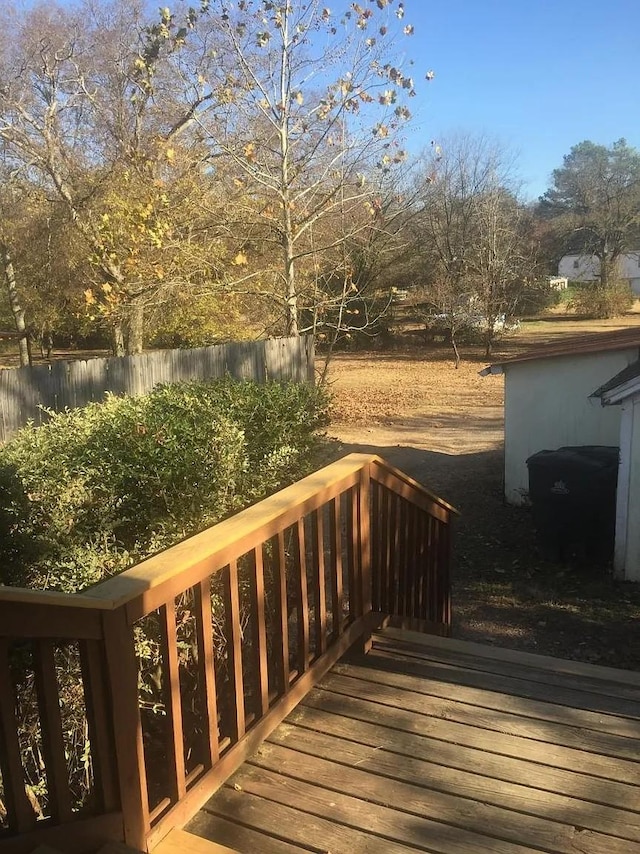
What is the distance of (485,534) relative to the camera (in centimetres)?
888

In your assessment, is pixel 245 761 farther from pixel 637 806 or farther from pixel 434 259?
pixel 434 259

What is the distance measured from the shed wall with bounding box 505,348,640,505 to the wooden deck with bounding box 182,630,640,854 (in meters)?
6.67

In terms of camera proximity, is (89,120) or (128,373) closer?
(128,373)

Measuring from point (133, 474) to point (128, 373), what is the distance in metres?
6.81

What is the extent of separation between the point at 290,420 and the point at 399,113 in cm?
809

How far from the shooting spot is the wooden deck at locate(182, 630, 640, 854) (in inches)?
85.7

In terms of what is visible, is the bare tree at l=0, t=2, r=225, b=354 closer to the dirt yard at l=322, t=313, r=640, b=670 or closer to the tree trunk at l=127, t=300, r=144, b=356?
the tree trunk at l=127, t=300, r=144, b=356

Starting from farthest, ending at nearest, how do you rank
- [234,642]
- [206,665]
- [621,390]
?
[621,390]
[234,642]
[206,665]

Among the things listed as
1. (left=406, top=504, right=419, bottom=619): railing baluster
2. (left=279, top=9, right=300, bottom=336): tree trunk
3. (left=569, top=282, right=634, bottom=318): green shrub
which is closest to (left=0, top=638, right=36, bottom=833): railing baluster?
(left=406, top=504, right=419, bottom=619): railing baluster

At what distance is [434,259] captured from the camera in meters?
29.5

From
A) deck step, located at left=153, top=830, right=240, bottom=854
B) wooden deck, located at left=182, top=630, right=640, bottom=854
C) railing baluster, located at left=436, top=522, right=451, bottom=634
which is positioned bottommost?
railing baluster, located at left=436, top=522, right=451, bottom=634

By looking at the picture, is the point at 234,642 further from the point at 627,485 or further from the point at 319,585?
the point at 627,485

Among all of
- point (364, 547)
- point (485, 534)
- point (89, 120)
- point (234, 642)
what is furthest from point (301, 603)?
point (89, 120)

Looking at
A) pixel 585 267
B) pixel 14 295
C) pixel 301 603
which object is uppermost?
pixel 585 267
